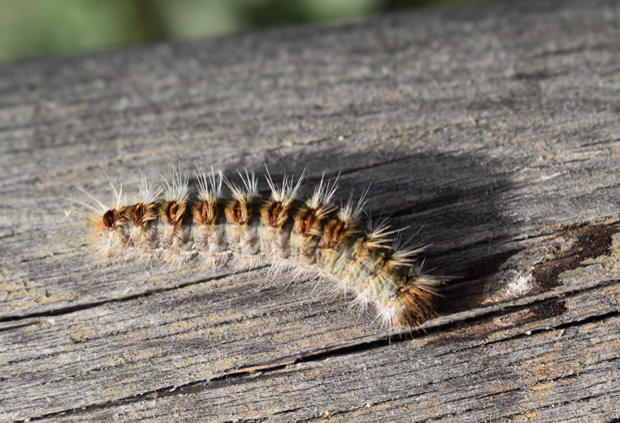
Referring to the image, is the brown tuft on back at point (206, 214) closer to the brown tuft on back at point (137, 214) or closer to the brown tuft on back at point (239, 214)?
the brown tuft on back at point (239, 214)

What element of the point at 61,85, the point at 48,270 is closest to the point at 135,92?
the point at 61,85

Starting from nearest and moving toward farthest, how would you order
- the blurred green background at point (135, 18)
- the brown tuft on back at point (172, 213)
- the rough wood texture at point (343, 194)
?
the rough wood texture at point (343, 194) → the brown tuft on back at point (172, 213) → the blurred green background at point (135, 18)

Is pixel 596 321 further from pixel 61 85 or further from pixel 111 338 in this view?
pixel 61 85

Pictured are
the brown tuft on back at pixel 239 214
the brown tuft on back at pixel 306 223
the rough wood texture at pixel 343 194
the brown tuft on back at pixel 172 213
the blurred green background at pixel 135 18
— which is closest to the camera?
the rough wood texture at pixel 343 194

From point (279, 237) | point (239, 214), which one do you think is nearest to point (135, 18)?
point (239, 214)

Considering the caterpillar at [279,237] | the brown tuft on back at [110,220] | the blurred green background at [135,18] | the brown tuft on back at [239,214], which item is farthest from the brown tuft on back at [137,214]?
the blurred green background at [135,18]

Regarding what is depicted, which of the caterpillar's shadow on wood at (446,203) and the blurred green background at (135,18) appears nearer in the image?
the caterpillar's shadow on wood at (446,203)

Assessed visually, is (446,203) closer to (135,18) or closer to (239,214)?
(239,214)
